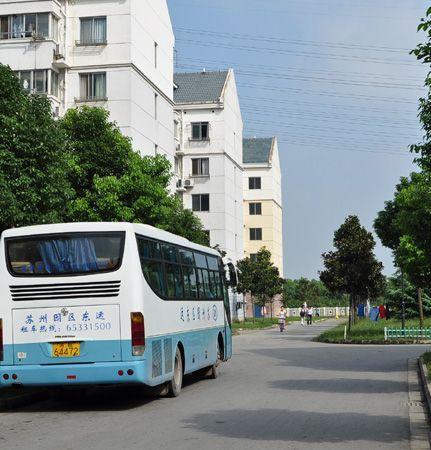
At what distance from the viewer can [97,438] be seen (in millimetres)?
10648

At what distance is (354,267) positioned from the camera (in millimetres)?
46656

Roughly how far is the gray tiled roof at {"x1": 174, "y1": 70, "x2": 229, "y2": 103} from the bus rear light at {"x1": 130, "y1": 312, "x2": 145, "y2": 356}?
57694 millimetres

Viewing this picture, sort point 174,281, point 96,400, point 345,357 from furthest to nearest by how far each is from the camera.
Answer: point 345,357, point 174,281, point 96,400

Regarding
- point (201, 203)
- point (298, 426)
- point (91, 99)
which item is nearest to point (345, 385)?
point (298, 426)

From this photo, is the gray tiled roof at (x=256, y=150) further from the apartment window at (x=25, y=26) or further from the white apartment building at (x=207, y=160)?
the apartment window at (x=25, y=26)

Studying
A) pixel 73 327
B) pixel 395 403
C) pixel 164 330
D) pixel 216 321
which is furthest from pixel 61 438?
pixel 216 321

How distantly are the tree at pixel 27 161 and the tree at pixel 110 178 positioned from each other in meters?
11.0

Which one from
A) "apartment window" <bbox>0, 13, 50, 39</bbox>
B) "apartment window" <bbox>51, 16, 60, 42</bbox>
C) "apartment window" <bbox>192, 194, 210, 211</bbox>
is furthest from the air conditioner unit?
"apartment window" <bbox>192, 194, 210, 211</bbox>

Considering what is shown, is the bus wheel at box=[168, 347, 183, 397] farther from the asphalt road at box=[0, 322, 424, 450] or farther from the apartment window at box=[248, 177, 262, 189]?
the apartment window at box=[248, 177, 262, 189]

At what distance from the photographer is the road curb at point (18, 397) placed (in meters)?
14.4

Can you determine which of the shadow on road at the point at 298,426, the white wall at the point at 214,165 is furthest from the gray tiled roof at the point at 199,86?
the shadow on road at the point at 298,426

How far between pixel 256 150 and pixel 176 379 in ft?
274

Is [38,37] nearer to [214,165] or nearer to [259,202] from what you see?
[214,165]

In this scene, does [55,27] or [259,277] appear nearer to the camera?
[55,27]
